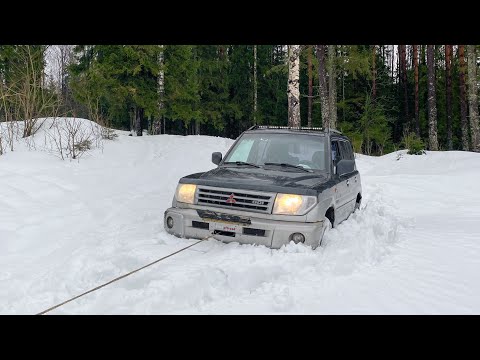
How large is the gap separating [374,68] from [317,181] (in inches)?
1142

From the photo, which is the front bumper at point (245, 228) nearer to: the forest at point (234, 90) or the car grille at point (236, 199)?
the car grille at point (236, 199)

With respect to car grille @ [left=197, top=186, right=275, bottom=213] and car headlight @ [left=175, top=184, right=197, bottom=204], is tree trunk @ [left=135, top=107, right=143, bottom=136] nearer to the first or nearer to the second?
car headlight @ [left=175, top=184, right=197, bottom=204]

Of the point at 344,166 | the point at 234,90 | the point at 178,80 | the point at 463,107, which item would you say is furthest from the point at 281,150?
the point at 234,90

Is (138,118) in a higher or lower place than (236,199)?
higher

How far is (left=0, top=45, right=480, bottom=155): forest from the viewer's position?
49.4 feet

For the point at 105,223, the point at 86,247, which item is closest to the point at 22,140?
the point at 105,223

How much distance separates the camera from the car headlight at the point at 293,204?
15.4ft

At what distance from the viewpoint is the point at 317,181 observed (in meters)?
5.27

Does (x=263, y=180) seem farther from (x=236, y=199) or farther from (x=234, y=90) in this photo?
(x=234, y=90)

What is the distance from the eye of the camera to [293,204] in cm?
471

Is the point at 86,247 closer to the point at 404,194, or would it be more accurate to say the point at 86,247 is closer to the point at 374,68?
the point at 404,194

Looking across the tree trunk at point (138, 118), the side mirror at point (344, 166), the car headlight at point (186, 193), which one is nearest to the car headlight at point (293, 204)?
the car headlight at point (186, 193)

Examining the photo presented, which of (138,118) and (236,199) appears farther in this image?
(138,118)

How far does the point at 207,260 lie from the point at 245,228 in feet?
2.03
